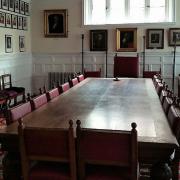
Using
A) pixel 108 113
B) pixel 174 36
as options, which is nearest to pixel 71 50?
pixel 174 36

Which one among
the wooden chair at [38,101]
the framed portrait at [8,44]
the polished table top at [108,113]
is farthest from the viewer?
the framed portrait at [8,44]

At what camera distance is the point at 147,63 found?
831cm

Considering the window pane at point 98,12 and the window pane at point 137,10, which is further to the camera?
the window pane at point 98,12

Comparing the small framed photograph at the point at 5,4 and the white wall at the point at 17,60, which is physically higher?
the small framed photograph at the point at 5,4

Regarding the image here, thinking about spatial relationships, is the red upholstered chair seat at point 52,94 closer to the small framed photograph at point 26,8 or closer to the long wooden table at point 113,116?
the long wooden table at point 113,116

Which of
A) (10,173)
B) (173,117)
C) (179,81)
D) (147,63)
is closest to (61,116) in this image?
(10,173)

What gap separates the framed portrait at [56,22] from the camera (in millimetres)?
8617

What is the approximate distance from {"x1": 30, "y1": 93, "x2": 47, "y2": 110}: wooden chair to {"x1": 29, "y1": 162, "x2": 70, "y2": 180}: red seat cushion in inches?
44.2

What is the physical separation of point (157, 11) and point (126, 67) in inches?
81.5

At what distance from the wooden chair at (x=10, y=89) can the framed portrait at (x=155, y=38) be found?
3.83m

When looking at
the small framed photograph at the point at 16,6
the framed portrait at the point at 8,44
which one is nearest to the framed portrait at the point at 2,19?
the framed portrait at the point at 8,44

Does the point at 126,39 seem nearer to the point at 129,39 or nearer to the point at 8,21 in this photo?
the point at 129,39

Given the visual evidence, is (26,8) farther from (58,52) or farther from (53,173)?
(53,173)

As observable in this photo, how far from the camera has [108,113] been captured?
2.89 metres
